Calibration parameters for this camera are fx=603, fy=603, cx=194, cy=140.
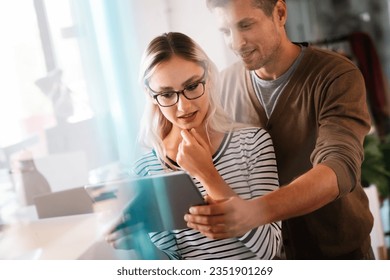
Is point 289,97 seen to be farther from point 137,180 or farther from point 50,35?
point 50,35

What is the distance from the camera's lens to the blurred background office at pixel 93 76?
4.26 ft

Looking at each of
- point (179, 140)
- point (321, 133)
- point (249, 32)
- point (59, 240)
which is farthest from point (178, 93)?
point (59, 240)

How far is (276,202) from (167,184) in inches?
10.5

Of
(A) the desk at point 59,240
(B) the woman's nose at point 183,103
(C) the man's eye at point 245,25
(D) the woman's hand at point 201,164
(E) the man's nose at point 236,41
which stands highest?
(C) the man's eye at point 245,25

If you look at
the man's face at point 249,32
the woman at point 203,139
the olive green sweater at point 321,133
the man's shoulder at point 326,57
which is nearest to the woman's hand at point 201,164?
the woman at point 203,139

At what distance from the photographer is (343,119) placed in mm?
1290

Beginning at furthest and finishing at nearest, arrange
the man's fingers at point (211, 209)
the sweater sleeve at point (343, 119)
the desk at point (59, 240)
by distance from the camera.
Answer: the desk at point (59, 240)
the man's fingers at point (211, 209)
the sweater sleeve at point (343, 119)

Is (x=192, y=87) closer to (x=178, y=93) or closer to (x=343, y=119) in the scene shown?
(x=178, y=93)

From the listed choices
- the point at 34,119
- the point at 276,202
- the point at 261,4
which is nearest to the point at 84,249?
the point at 34,119

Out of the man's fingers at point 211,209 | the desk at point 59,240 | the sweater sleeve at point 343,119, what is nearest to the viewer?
the sweater sleeve at point 343,119

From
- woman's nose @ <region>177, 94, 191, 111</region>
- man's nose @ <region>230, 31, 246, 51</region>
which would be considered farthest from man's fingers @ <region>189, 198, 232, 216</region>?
man's nose @ <region>230, 31, 246, 51</region>

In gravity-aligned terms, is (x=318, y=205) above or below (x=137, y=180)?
below

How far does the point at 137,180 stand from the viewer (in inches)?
58.7

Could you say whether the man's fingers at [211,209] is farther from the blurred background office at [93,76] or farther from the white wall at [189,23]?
the white wall at [189,23]
